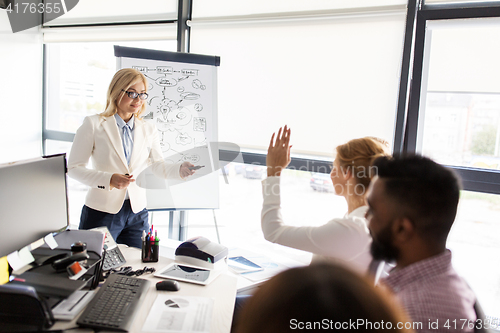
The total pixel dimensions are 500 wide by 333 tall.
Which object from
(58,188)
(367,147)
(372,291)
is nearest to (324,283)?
(372,291)

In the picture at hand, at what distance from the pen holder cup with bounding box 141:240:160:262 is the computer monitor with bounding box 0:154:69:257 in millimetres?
366

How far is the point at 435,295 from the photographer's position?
0.85 meters

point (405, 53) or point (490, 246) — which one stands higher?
point (405, 53)

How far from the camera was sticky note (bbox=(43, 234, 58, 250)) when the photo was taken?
51.7 inches

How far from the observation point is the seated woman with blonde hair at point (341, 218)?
124 cm

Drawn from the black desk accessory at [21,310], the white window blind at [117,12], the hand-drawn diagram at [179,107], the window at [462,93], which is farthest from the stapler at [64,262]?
the white window blind at [117,12]

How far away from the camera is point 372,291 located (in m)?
0.45

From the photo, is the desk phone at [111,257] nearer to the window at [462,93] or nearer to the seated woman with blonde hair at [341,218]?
the seated woman with blonde hair at [341,218]

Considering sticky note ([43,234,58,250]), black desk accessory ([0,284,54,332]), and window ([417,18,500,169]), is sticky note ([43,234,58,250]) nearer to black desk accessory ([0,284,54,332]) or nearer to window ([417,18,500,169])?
black desk accessory ([0,284,54,332])

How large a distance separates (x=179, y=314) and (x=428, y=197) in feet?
2.94

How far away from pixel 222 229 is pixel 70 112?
2.23 m

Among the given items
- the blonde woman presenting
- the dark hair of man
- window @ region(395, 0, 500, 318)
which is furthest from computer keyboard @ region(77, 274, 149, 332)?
window @ region(395, 0, 500, 318)

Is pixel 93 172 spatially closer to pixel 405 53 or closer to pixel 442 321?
pixel 442 321

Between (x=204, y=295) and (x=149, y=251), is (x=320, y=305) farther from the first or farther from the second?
(x=149, y=251)
